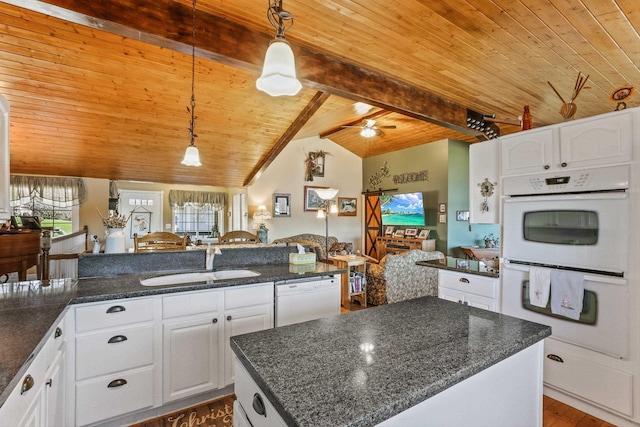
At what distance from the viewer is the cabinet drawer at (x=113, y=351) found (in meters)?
1.75

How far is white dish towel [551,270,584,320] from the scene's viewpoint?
6.69 ft

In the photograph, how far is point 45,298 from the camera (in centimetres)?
170

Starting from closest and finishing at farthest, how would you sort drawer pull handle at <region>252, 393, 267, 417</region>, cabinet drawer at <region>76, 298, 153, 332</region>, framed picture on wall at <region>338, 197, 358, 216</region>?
1. drawer pull handle at <region>252, 393, 267, 417</region>
2. cabinet drawer at <region>76, 298, 153, 332</region>
3. framed picture on wall at <region>338, 197, 358, 216</region>

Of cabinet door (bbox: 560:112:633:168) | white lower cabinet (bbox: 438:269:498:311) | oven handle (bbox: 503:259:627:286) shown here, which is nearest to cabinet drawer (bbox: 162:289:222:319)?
white lower cabinet (bbox: 438:269:498:311)

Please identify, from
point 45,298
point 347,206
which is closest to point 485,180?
point 45,298

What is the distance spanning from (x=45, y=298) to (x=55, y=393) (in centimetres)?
→ 53

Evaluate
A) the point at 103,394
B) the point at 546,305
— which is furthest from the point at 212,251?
the point at 546,305

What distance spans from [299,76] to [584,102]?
3779 mm

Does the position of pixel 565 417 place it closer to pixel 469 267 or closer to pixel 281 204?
pixel 469 267

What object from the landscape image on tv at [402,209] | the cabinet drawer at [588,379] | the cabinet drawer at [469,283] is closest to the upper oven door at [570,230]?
the cabinet drawer at [469,283]

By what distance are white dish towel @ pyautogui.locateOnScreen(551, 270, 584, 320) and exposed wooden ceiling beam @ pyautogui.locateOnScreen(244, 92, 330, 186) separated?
363 centimetres

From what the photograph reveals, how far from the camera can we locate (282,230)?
764 centimetres

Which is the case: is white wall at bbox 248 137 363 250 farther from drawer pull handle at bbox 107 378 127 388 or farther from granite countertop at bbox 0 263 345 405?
drawer pull handle at bbox 107 378 127 388

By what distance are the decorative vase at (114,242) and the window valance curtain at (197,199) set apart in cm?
664
